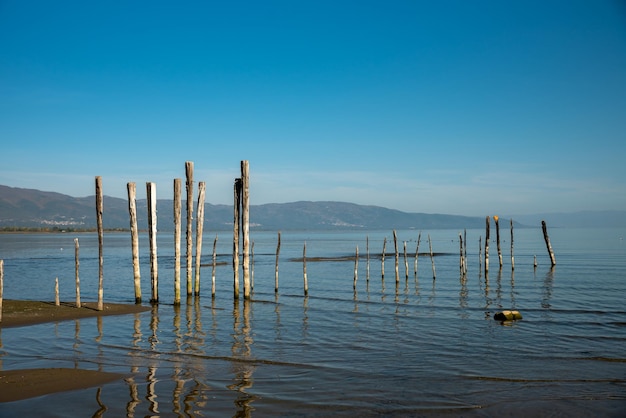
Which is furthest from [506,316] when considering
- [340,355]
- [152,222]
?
[152,222]

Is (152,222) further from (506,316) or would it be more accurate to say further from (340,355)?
(506,316)

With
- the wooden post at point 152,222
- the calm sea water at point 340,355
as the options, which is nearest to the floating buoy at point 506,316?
the calm sea water at point 340,355

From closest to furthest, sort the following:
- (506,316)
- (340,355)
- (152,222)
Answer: (340,355)
(506,316)
(152,222)

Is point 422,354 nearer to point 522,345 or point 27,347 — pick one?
point 522,345

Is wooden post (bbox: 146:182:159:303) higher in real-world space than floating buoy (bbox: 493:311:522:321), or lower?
higher

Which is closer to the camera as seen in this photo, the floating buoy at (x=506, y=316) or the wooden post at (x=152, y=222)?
the floating buoy at (x=506, y=316)

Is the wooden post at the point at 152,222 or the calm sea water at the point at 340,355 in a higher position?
the wooden post at the point at 152,222

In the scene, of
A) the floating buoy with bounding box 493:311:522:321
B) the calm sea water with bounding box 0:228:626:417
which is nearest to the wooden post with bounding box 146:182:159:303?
the calm sea water with bounding box 0:228:626:417

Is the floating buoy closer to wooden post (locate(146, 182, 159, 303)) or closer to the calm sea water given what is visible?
the calm sea water

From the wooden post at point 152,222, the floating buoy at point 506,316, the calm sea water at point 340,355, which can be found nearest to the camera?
the calm sea water at point 340,355

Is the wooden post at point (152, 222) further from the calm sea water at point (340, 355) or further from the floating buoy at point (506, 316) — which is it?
the floating buoy at point (506, 316)

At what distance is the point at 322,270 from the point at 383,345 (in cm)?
2721

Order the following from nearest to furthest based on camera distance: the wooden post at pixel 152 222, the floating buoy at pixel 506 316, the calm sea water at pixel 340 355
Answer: the calm sea water at pixel 340 355 < the floating buoy at pixel 506 316 < the wooden post at pixel 152 222

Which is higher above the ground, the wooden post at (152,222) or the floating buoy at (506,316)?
the wooden post at (152,222)
